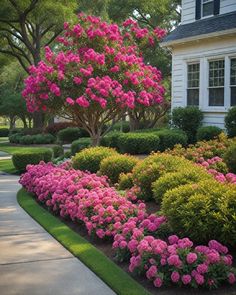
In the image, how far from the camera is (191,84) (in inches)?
703

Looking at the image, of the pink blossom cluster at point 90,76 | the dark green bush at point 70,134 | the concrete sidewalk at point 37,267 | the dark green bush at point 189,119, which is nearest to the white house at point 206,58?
the dark green bush at point 189,119

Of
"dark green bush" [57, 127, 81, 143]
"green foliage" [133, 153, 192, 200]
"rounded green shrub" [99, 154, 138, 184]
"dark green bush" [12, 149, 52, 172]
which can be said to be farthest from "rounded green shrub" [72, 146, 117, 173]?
"dark green bush" [57, 127, 81, 143]

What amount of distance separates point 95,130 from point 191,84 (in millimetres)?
4532

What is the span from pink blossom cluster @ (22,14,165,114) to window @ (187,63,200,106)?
9.51 feet

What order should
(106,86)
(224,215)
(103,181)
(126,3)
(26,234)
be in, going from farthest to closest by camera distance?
(126,3) → (106,86) → (103,181) → (26,234) → (224,215)

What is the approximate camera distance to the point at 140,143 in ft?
48.3

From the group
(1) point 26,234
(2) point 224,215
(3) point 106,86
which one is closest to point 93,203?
(1) point 26,234

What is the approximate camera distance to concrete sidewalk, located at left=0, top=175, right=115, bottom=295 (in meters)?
4.85

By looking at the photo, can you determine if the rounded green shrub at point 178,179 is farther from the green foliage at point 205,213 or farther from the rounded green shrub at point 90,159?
the rounded green shrub at point 90,159

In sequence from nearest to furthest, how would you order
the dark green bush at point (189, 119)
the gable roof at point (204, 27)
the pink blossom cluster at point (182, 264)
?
the pink blossom cluster at point (182, 264)
the gable roof at point (204, 27)
the dark green bush at point (189, 119)

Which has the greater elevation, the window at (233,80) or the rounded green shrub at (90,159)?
the window at (233,80)

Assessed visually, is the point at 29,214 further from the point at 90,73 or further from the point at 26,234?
the point at 90,73

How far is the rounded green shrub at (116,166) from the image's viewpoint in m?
9.97

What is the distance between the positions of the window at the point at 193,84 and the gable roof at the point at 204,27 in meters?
1.14
